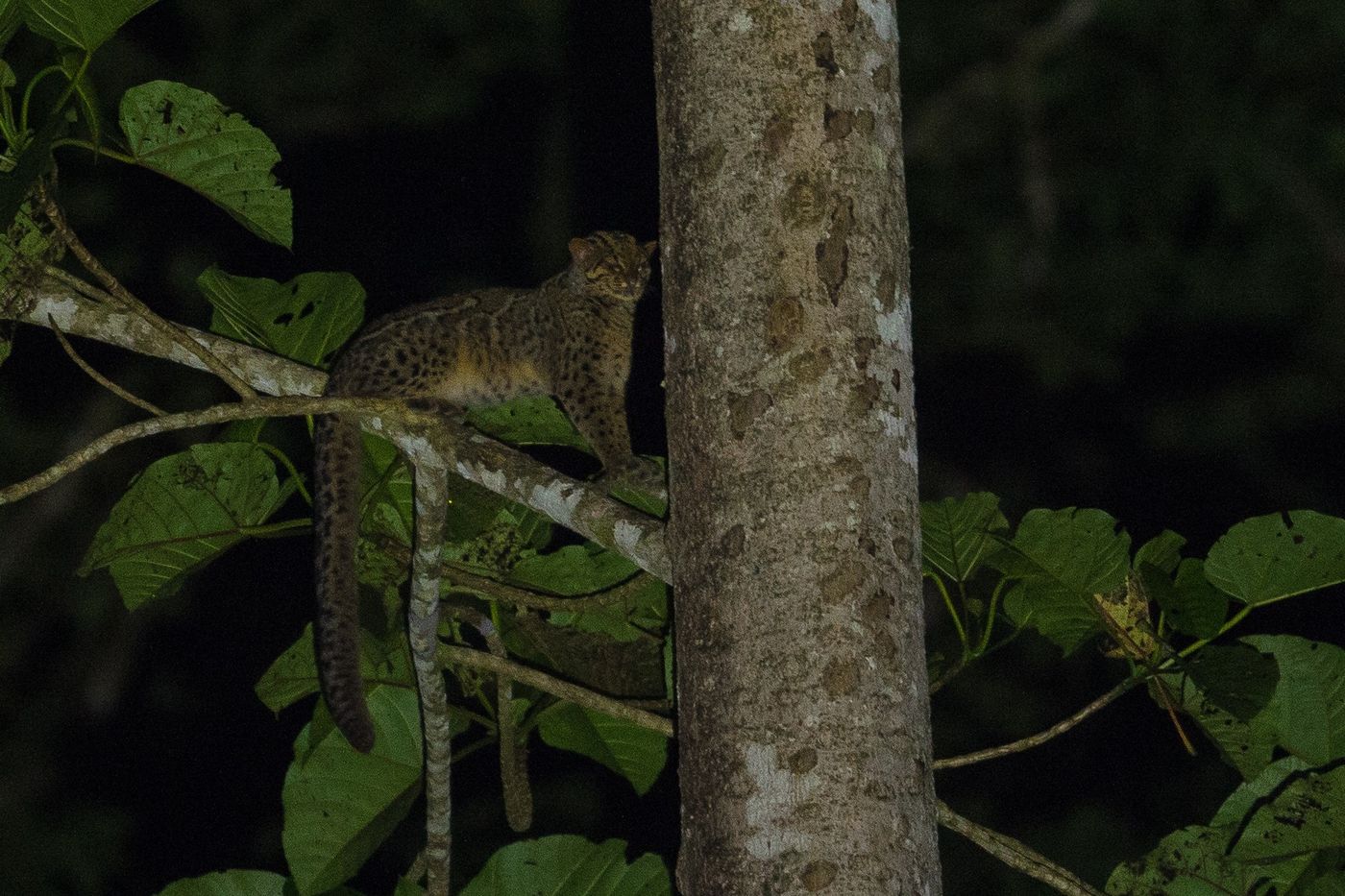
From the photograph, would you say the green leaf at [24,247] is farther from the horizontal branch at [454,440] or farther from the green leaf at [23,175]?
the green leaf at [23,175]

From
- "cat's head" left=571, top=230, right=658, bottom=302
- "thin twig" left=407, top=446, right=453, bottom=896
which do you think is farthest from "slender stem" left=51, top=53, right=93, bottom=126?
"cat's head" left=571, top=230, right=658, bottom=302

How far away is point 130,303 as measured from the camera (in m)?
2.23

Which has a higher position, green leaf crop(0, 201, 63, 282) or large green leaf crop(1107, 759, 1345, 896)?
green leaf crop(0, 201, 63, 282)

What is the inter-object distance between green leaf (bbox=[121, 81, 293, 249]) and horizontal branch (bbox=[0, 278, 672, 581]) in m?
0.22

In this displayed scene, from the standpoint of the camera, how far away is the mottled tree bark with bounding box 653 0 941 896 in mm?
1511

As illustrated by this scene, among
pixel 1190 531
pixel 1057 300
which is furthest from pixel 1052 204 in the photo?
pixel 1190 531

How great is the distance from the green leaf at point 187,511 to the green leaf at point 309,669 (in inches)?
8.9

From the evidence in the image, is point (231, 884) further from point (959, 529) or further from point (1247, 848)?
point (1247, 848)

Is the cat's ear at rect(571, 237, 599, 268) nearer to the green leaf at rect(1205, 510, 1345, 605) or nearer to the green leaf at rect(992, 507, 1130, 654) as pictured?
the green leaf at rect(992, 507, 1130, 654)

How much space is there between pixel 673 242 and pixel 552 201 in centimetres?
621

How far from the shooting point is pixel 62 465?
2.01 meters

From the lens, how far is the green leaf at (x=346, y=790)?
8.07ft

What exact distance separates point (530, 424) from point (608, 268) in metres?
1.24

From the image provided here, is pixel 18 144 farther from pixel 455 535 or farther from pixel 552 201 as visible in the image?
pixel 552 201
